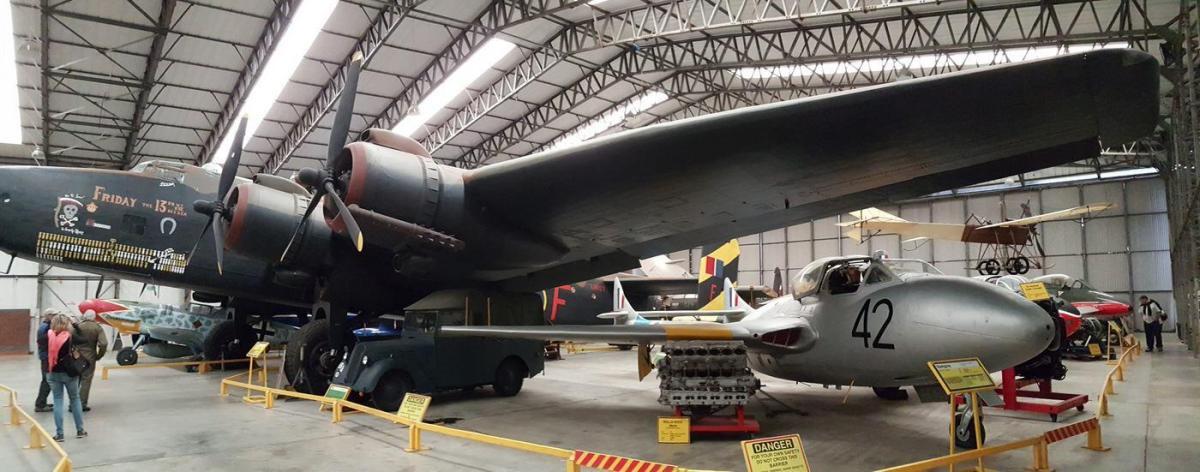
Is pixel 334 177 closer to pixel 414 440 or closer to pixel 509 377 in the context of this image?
pixel 414 440

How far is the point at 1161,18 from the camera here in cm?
1652

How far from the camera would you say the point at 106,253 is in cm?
1095

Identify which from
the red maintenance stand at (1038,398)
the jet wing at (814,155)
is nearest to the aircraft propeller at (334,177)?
the jet wing at (814,155)

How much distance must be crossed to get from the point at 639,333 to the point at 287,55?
639 inches

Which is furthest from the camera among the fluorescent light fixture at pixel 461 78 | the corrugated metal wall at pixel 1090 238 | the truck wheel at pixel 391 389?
the corrugated metal wall at pixel 1090 238

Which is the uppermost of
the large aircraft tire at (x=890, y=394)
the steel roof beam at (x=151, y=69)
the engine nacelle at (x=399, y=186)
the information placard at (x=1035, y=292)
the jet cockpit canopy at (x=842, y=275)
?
the steel roof beam at (x=151, y=69)

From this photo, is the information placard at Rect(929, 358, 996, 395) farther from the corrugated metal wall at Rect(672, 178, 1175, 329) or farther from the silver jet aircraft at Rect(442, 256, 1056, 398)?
the corrugated metal wall at Rect(672, 178, 1175, 329)

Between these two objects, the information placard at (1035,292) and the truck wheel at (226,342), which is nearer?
the information placard at (1035,292)

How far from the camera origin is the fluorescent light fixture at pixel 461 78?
68.4ft

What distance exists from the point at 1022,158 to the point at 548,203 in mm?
5092

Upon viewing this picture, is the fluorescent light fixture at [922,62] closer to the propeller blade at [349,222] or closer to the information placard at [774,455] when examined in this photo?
the propeller blade at [349,222]

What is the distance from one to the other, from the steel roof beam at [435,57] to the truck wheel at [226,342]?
8.31 meters

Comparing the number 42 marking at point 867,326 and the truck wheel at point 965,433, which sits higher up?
the number 42 marking at point 867,326

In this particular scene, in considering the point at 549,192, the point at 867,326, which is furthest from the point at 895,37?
the point at 549,192
